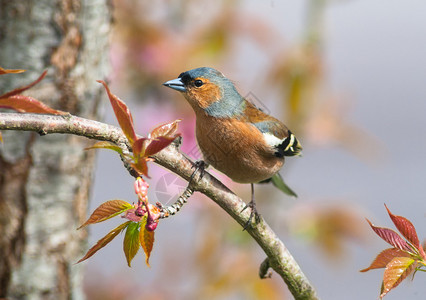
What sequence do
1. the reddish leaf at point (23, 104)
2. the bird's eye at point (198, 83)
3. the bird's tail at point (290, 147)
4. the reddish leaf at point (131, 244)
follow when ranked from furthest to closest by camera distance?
the bird's tail at point (290, 147), the bird's eye at point (198, 83), the reddish leaf at point (131, 244), the reddish leaf at point (23, 104)

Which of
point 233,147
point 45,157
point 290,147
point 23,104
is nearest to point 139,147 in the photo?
point 23,104

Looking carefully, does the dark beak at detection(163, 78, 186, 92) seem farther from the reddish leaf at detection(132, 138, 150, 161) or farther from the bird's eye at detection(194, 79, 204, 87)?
the reddish leaf at detection(132, 138, 150, 161)

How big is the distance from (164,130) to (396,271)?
2.03ft

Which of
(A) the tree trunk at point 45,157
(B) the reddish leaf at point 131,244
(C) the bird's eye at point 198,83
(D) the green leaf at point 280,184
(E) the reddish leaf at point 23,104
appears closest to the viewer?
(E) the reddish leaf at point 23,104

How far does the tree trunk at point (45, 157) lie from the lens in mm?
2502

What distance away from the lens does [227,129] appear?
256 centimetres

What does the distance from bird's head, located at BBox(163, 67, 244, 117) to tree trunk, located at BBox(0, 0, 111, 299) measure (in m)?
0.43

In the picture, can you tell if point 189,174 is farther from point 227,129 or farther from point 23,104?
point 227,129

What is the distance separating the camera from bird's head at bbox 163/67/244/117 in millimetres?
2588

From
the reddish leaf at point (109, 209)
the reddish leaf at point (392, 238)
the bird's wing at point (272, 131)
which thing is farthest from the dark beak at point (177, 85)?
the reddish leaf at point (392, 238)

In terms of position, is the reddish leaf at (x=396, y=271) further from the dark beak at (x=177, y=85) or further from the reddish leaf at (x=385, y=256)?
the dark beak at (x=177, y=85)

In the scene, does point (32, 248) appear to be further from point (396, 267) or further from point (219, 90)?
point (396, 267)

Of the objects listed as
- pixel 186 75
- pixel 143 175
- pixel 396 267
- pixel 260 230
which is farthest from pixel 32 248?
pixel 396 267

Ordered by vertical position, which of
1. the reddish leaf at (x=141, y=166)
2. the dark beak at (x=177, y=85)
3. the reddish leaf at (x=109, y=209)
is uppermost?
the reddish leaf at (x=141, y=166)
